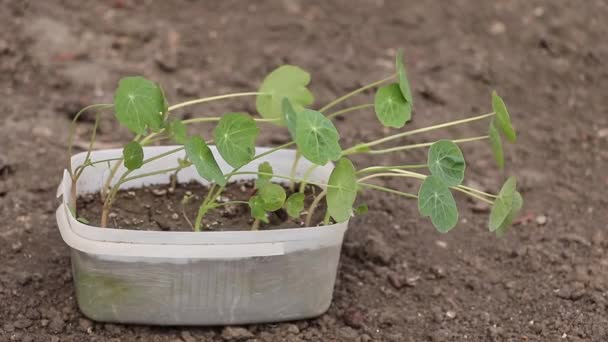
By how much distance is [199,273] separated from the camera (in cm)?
166

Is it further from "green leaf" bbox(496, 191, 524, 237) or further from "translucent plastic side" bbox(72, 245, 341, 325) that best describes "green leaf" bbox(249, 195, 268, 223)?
"green leaf" bbox(496, 191, 524, 237)

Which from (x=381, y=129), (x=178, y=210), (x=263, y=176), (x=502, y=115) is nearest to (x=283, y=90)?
(x=263, y=176)

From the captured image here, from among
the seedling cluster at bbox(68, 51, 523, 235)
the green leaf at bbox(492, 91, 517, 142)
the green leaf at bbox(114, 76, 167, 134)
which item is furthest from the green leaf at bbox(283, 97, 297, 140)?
the green leaf at bbox(492, 91, 517, 142)

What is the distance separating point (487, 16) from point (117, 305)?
1680 mm

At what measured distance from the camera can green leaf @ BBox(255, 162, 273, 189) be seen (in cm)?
169

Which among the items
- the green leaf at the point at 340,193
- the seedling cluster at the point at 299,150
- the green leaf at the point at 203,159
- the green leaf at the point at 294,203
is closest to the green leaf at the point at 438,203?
the seedling cluster at the point at 299,150

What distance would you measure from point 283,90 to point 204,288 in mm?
410

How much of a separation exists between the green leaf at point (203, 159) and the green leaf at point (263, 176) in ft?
0.34

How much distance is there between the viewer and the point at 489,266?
2014 mm

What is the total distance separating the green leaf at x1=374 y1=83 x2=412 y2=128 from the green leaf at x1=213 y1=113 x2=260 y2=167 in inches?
9.3

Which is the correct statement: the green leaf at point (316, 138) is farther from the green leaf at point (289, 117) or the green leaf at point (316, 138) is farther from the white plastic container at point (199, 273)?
the white plastic container at point (199, 273)

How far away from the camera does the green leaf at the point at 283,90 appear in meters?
1.79

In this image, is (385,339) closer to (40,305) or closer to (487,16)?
(40,305)

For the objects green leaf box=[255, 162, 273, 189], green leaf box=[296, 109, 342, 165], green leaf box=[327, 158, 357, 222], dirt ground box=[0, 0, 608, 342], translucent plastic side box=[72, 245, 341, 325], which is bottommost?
dirt ground box=[0, 0, 608, 342]
